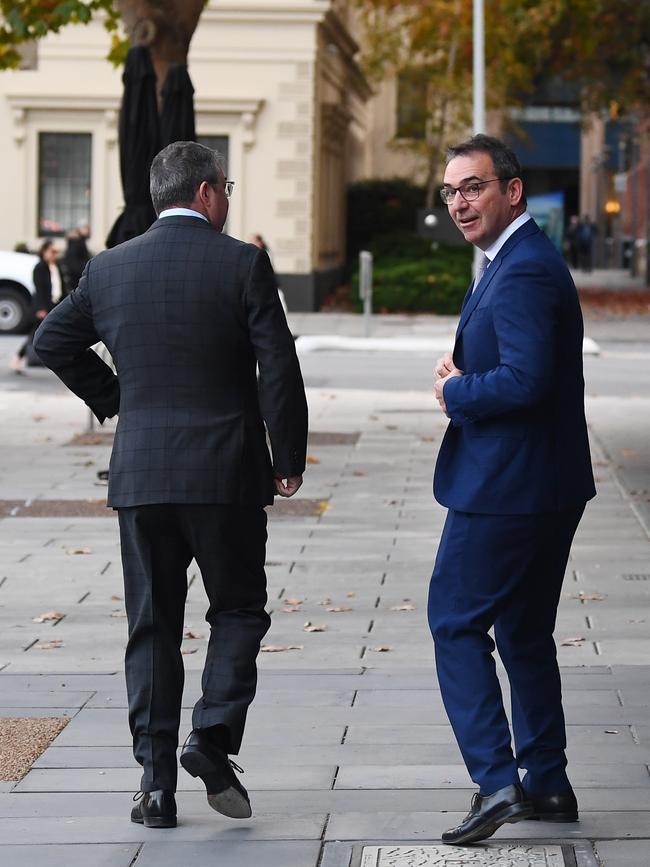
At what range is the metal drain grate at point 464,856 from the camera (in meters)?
4.54

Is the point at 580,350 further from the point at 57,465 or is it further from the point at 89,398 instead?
the point at 57,465

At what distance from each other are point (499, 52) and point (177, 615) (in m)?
33.1

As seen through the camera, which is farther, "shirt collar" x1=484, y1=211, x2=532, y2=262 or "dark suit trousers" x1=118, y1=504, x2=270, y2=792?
"dark suit trousers" x1=118, y1=504, x2=270, y2=792

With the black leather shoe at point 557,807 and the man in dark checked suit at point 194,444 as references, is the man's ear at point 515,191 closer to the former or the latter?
the man in dark checked suit at point 194,444

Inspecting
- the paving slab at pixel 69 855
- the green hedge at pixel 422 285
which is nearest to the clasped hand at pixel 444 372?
the paving slab at pixel 69 855

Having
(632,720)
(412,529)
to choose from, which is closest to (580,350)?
(632,720)

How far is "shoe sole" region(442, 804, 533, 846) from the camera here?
4.64m

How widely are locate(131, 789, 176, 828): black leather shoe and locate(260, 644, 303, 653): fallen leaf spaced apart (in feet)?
7.72

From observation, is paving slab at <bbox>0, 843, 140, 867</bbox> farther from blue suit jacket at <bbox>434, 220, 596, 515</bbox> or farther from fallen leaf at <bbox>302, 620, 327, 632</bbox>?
fallen leaf at <bbox>302, 620, 327, 632</bbox>

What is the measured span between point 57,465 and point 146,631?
884 cm

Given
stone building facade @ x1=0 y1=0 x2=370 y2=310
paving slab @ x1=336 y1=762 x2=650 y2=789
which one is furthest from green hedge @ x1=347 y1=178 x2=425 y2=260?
paving slab @ x1=336 y1=762 x2=650 y2=789

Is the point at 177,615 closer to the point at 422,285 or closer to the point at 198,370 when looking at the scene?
the point at 198,370

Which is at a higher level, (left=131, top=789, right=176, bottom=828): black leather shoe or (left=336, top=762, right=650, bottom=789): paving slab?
(left=131, top=789, right=176, bottom=828): black leather shoe

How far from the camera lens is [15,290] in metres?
28.8
